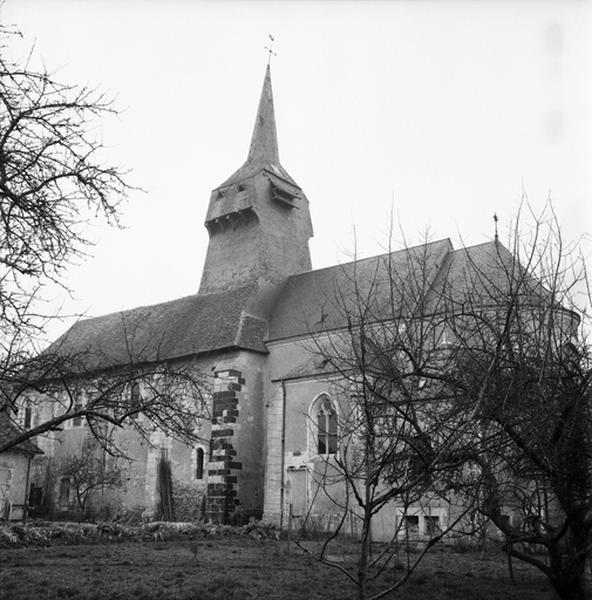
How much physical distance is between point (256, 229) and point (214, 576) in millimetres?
21972

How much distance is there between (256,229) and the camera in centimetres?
3189

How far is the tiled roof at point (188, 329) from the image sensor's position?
28016mm

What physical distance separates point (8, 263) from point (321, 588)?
6.74 metres

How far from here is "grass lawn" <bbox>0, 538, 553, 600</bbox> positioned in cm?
977

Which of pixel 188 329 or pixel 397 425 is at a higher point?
pixel 188 329

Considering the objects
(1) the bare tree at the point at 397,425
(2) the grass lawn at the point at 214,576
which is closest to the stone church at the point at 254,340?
(2) the grass lawn at the point at 214,576

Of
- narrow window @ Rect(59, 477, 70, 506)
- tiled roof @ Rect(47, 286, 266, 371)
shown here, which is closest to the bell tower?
tiled roof @ Rect(47, 286, 266, 371)

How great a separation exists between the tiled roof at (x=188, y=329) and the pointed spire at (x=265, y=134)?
8148 millimetres

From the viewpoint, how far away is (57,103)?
7578 millimetres

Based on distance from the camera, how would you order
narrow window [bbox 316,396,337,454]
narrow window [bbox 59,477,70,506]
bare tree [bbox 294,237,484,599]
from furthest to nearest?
1. narrow window [bbox 59,477,70,506]
2. narrow window [bbox 316,396,337,454]
3. bare tree [bbox 294,237,484,599]

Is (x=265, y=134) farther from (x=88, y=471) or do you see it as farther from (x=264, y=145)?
(x=88, y=471)

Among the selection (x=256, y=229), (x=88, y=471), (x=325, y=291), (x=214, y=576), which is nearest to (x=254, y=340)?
(x=325, y=291)

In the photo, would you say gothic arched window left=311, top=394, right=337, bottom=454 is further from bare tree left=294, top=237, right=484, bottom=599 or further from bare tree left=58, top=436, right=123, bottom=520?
bare tree left=294, top=237, right=484, bottom=599

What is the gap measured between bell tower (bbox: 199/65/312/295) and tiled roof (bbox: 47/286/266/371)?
1202 mm
